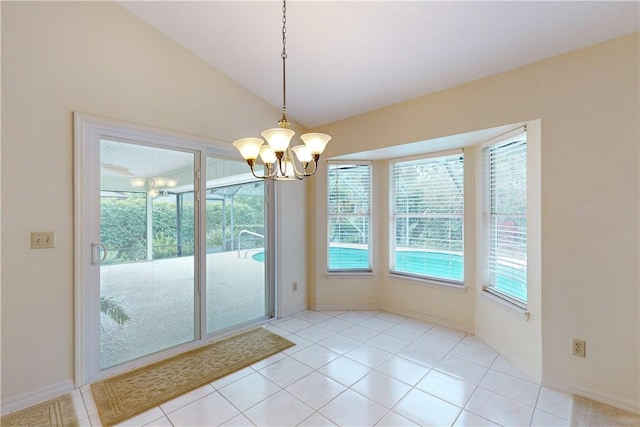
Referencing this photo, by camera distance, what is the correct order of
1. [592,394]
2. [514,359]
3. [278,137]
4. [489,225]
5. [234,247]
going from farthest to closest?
[234,247]
[489,225]
[514,359]
[592,394]
[278,137]

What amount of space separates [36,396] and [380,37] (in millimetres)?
3704

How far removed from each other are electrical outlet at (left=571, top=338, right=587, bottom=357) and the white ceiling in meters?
2.14

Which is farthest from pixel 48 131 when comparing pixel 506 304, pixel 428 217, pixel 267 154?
pixel 506 304

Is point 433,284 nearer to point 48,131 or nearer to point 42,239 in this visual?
point 42,239

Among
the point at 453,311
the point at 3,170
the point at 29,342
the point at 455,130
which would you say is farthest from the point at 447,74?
the point at 29,342

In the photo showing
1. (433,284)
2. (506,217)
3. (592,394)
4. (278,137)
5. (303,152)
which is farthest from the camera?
(433,284)

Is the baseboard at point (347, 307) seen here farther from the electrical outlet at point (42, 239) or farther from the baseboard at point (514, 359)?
the electrical outlet at point (42, 239)

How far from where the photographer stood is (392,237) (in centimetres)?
378

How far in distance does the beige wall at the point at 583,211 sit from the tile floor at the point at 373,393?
280 mm

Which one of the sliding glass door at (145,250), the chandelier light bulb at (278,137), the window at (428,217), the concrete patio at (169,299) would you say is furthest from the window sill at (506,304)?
the sliding glass door at (145,250)

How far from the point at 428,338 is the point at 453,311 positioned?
50cm

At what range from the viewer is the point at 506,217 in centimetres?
270

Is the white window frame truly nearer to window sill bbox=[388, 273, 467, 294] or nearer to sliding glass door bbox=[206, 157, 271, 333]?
window sill bbox=[388, 273, 467, 294]

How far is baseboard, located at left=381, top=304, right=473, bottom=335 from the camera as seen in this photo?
317 cm
